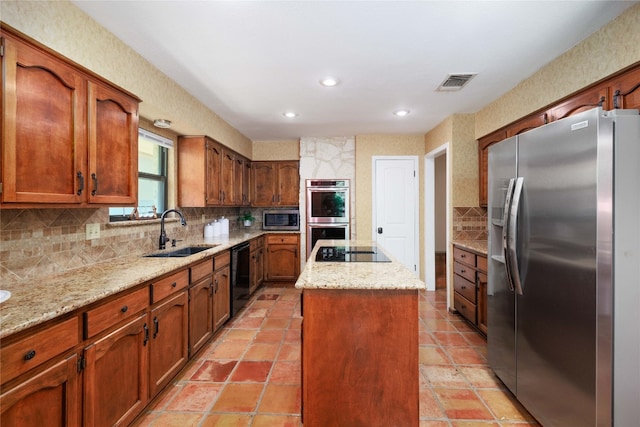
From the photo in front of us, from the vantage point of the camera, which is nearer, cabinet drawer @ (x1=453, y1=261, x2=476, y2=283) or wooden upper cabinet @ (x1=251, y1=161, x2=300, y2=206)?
cabinet drawer @ (x1=453, y1=261, x2=476, y2=283)

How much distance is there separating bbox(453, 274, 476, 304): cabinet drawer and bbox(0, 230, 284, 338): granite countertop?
2.76 metres

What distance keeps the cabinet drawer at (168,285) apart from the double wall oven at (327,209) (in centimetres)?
276

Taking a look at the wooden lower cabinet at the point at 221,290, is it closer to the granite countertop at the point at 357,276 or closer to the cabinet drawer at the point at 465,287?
the granite countertop at the point at 357,276

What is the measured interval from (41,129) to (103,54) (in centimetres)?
70

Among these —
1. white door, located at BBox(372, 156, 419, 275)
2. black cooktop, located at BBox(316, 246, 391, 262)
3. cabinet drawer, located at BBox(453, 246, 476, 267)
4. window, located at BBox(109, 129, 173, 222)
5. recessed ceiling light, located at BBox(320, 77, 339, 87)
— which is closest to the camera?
black cooktop, located at BBox(316, 246, 391, 262)

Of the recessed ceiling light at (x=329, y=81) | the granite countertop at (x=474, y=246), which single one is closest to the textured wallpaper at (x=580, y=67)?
the granite countertop at (x=474, y=246)

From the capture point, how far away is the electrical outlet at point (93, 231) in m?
2.12

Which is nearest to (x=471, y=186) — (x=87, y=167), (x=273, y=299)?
(x=273, y=299)

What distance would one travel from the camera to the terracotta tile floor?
1869mm

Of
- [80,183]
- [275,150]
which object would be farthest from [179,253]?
[275,150]

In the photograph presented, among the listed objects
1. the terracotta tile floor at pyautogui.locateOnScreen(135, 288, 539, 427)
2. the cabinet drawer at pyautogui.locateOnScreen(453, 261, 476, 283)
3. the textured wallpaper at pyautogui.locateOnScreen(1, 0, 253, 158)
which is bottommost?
the terracotta tile floor at pyautogui.locateOnScreen(135, 288, 539, 427)

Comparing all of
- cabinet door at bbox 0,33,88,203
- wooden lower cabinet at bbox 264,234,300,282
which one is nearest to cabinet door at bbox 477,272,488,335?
wooden lower cabinet at bbox 264,234,300,282

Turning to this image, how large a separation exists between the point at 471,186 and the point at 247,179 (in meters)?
3.40

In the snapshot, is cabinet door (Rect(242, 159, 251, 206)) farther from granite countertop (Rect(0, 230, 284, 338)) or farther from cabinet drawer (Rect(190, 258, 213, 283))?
granite countertop (Rect(0, 230, 284, 338))
